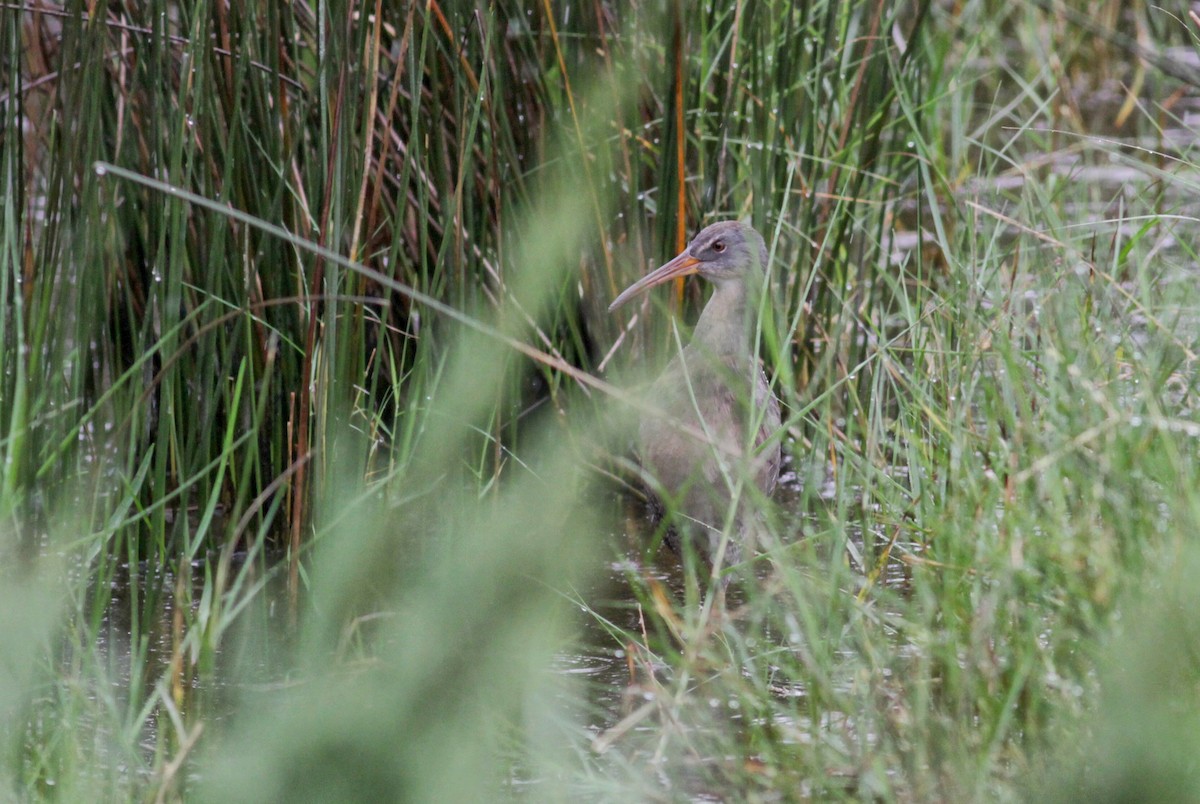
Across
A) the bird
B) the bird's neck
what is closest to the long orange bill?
the bird

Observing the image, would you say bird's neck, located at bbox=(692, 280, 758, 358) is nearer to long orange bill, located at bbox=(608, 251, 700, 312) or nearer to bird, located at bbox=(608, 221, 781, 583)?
bird, located at bbox=(608, 221, 781, 583)

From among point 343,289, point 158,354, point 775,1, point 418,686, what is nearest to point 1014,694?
point 418,686

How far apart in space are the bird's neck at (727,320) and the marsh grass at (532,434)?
16cm

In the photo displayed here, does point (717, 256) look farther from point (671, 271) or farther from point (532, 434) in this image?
point (532, 434)

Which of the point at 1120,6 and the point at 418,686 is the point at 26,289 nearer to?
the point at 418,686

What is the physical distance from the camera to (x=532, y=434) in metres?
3.34

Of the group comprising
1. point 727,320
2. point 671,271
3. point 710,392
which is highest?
point 671,271

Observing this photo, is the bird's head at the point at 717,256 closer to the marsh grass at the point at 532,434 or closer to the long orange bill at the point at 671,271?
the long orange bill at the point at 671,271

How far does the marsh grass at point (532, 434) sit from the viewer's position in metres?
0.97

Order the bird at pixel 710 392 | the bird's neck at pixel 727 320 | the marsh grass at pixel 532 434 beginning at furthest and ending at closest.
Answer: the bird's neck at pixel 727 320 → the bird at pixel 710 392 → the marsh grass at pixel 532 434

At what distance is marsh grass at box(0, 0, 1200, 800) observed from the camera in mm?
966

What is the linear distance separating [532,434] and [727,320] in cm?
70

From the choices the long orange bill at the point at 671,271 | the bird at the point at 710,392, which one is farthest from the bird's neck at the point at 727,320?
the long orange bill at the point at 671,271

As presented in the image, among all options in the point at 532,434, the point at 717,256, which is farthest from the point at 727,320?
the point at 532,434
